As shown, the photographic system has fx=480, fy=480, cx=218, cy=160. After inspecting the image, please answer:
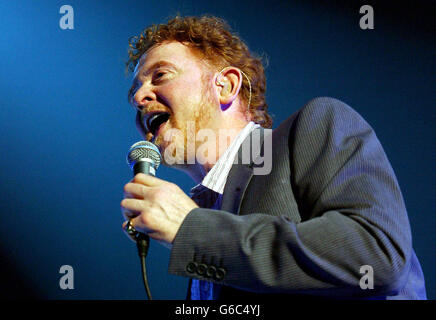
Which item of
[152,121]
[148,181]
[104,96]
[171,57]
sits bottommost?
[148,181]

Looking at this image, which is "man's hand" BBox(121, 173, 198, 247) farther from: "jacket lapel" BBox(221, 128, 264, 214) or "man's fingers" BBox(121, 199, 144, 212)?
"jacket lapel" BBox(221, 128, 264, 214)

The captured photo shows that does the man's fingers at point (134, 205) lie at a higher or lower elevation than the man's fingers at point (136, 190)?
lower

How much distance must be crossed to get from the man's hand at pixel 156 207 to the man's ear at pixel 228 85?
900mm

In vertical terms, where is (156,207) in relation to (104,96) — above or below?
below

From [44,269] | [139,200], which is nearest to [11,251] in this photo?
[44,269]

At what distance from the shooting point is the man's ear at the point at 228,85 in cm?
193

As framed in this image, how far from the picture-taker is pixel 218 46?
6.84ft

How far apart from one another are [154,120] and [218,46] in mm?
475

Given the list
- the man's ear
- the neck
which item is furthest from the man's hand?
the man's ear

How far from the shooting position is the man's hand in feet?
3.28

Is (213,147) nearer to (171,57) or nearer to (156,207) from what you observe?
(171,57)

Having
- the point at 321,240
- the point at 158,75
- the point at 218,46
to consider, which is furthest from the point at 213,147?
the point at 321,240

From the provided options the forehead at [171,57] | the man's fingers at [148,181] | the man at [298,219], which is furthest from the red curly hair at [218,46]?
the man's fingers at [148,181]

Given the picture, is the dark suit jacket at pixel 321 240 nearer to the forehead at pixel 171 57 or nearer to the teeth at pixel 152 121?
the teeth at pixel 152 121
